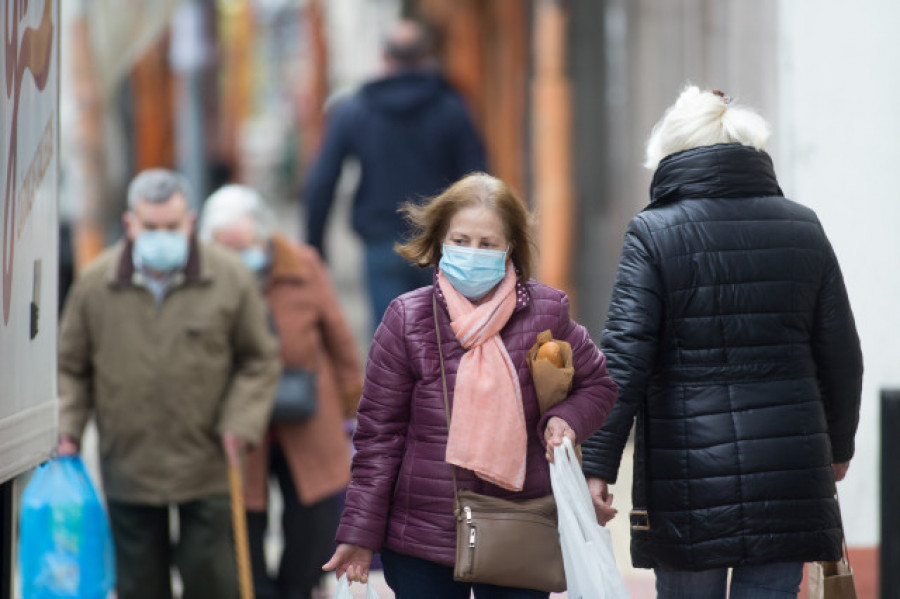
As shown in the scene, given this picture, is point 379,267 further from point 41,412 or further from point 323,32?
point 323,32

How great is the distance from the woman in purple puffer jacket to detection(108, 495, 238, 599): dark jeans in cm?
244

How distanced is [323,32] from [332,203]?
1843cm

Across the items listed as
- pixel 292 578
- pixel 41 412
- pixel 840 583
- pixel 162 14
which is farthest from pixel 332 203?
pixel 162 14

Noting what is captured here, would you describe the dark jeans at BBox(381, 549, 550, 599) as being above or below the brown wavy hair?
below

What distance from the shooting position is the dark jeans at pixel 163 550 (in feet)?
22.0

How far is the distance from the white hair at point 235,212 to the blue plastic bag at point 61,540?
1838mm

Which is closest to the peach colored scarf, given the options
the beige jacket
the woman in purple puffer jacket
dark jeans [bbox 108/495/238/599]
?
the woman in purple puffer jacket

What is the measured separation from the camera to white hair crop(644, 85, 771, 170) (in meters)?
4.76

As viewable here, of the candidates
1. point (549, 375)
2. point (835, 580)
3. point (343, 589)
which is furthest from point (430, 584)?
point (835, 580)

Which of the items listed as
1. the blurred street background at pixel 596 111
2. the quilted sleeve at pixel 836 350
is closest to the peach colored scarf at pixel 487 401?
the quilted sleeve at pixel 836 350

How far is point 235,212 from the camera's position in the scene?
782 centimetres

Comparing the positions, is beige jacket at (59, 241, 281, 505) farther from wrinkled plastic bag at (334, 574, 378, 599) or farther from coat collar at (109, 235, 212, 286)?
wrinkled plastic bag at (334, 574, 378, 599)

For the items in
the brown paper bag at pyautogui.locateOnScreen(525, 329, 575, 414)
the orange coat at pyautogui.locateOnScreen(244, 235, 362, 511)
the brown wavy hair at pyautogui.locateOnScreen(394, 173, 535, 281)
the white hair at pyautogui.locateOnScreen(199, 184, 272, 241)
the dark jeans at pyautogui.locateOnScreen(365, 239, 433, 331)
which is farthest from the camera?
the dark jeans at pyautogui.locateOnScreen(365, 239, 433, 331)

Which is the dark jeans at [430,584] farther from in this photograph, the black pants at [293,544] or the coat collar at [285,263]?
the coat collar at [285,263]
